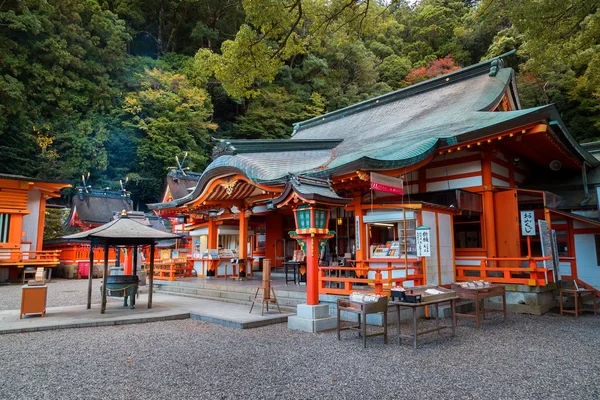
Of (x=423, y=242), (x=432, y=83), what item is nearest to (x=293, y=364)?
(x=423, y=242)

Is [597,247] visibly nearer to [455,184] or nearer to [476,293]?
[455,184]

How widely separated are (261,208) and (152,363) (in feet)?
30.3

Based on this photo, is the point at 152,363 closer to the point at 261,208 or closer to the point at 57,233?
the point at 261,208

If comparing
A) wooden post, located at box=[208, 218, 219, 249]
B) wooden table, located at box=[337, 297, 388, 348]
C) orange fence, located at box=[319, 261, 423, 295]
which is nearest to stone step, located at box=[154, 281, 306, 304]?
orange fence, located at box=[319, 261, 423, 295]

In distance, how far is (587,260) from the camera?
10.8 meters

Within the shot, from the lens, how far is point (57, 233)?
81.6ft

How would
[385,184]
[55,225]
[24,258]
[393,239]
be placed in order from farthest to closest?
[55,225]
[24,258]
[393,239]
[385,184]

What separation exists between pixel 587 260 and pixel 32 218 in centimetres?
2361

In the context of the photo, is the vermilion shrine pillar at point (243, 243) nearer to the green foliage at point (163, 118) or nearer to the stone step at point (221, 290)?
the stone step at point (221, 290)

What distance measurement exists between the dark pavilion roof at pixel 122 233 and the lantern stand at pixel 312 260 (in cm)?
368

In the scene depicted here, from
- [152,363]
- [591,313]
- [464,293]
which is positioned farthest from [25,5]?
[591,313]

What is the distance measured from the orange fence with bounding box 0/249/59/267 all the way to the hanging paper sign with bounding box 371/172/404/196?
16.8m

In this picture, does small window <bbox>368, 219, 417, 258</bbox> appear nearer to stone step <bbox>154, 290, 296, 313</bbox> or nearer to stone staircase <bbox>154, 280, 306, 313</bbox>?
stone staircase <bbox>154, 280, 306, 313</bbox>

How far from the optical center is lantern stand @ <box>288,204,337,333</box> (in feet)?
23.2
